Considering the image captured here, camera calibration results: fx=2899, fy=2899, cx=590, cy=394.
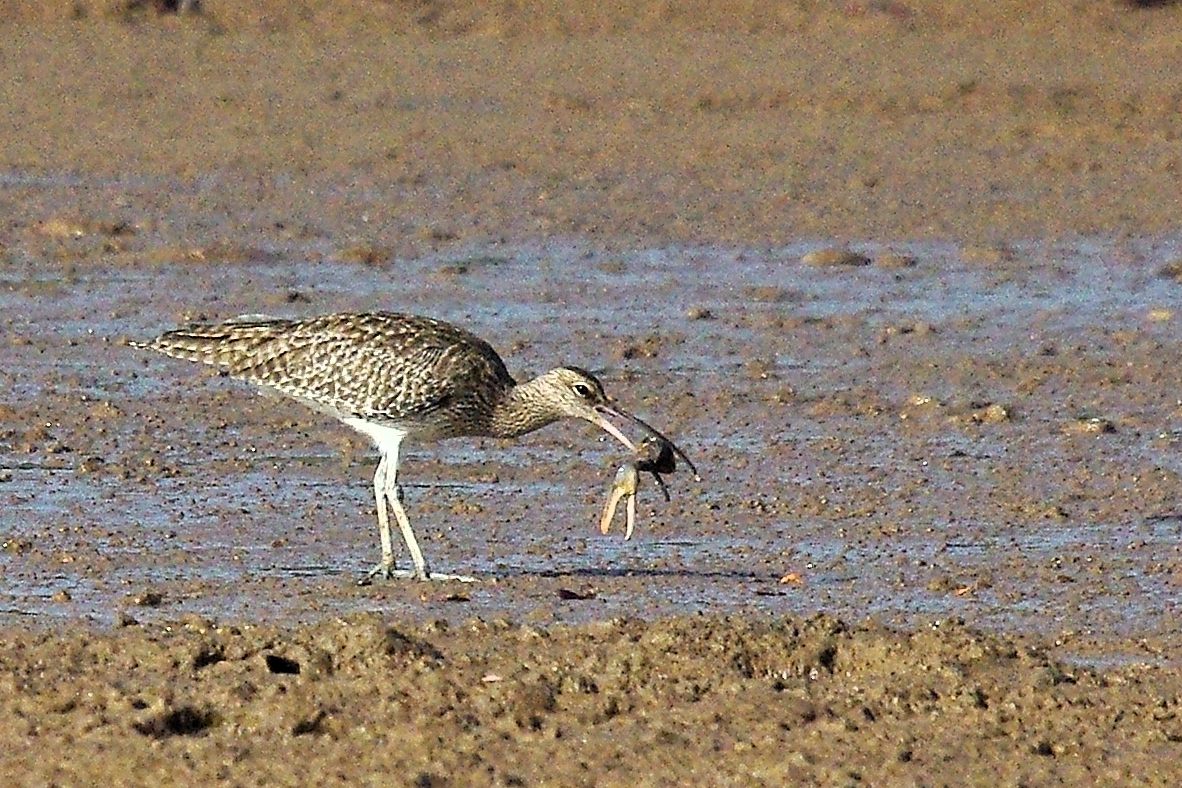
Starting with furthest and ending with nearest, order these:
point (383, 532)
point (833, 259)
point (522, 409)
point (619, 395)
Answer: point (833, 259) → point (619, 395) → point (522, 409) → point (383, 532)

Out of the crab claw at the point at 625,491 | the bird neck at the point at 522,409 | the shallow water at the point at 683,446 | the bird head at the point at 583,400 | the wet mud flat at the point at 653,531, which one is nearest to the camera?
the wet mud flat at the point at 653,531

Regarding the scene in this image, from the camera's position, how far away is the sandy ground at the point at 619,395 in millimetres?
7344

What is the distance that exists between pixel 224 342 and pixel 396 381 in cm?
76

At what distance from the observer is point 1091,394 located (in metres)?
12.7

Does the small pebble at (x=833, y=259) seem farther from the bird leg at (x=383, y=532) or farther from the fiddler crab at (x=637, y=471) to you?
the bird leg at (x=383, y=532)

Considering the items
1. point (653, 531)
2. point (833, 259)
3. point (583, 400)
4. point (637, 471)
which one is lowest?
point (833, 259)

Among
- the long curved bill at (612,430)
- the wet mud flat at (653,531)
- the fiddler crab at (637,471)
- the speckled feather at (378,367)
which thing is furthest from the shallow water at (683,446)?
the speckled feather at (378,367)

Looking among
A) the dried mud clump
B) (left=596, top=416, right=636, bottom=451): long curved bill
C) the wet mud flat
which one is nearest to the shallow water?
the wet mud flat

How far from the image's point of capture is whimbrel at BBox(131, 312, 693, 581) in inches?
389

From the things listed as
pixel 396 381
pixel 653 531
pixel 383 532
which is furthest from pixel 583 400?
pixel 383 532

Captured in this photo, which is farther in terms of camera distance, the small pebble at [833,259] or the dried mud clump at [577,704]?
the small pebble at [833,259]

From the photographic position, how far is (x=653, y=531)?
33.4ft

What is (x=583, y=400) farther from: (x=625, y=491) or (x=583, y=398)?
(x=625, y=491)

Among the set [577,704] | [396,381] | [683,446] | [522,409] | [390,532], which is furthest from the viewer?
[683,446]
